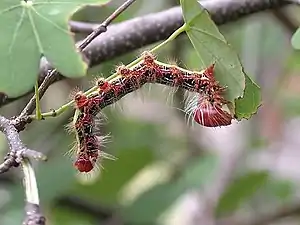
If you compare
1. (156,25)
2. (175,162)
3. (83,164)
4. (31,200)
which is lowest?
(31,200)

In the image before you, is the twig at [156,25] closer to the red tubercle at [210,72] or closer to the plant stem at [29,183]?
the red tubercle at [210,72]

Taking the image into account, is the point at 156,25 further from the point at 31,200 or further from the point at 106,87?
the point at 31,200

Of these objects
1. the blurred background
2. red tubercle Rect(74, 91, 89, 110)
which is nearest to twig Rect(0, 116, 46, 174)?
red tubercle Rect(74, 91, 89, 110)

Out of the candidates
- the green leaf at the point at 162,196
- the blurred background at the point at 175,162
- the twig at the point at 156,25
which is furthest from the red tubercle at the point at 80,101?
the green leaf at the point at 162,196

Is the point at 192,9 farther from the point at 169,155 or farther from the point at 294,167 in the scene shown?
the point at 294,167

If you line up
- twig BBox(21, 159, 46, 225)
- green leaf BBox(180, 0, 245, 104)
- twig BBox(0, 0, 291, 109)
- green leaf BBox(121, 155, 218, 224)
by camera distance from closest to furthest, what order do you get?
twig BBox(21, 159, 46, 225)
green leaf BBox(180, 0, 245, 104)
twig BBox(0, 0, 291, 109)
green leaf BBox(121, 155, 218, 224)

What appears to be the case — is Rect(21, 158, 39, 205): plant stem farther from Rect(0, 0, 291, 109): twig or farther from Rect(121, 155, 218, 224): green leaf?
Rect(121, 155, 218, 224): green leaf

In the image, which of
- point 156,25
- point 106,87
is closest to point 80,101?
point 106,87
